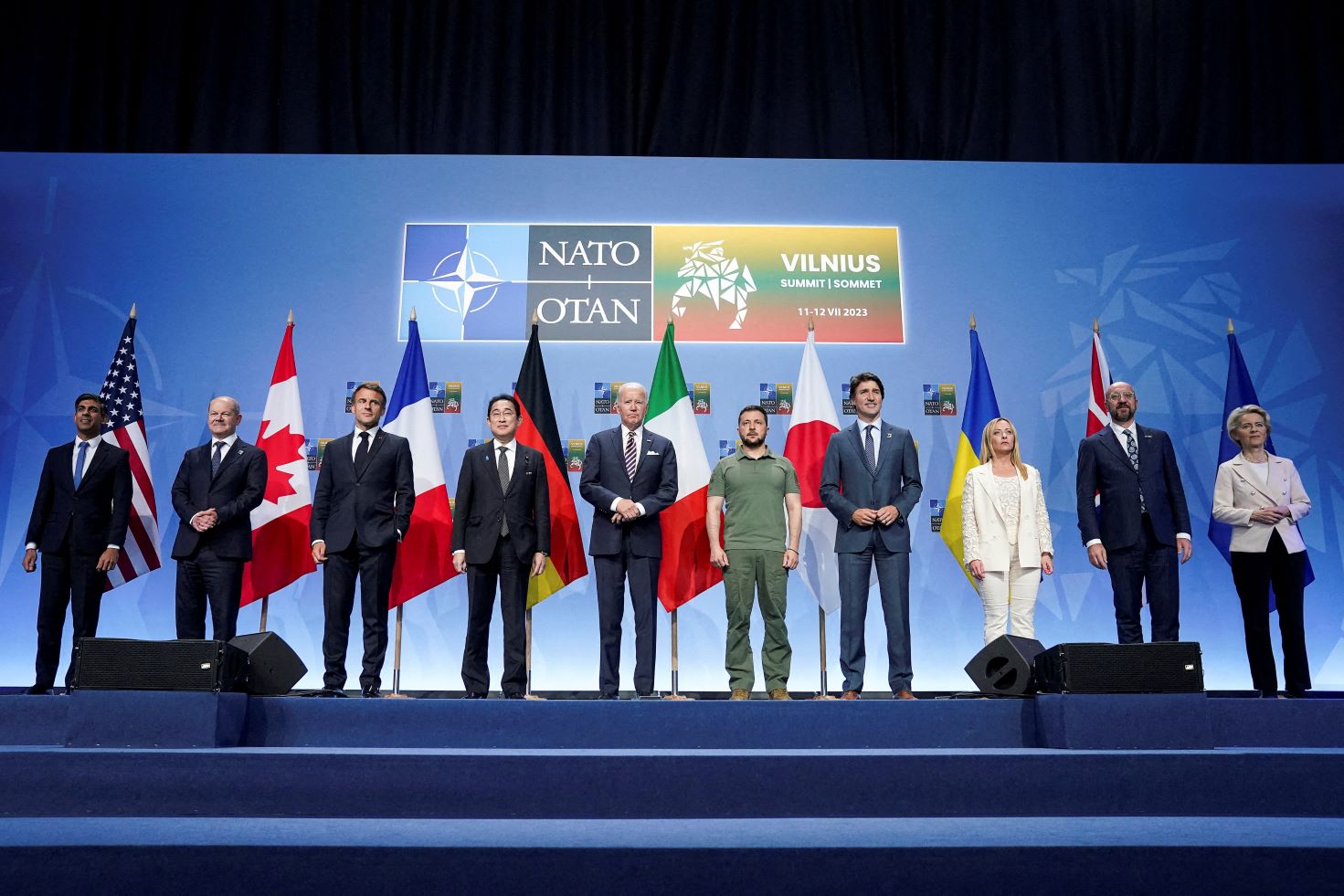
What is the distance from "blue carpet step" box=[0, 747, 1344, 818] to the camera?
9.21 ft

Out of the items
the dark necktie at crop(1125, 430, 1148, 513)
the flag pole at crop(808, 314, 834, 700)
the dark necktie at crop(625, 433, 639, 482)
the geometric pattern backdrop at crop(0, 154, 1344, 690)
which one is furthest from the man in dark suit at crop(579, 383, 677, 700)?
the dark necktie at crop(1125, 430, 1148, 513)

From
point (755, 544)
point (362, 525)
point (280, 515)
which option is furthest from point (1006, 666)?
point (280, 515)

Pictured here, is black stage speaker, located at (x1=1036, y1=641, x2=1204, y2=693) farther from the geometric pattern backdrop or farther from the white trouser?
the geometric pattern backdrop

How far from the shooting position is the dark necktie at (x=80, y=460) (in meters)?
4.96

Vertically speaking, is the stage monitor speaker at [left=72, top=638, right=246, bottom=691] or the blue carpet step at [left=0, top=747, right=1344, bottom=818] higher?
the stage monitor speaker at [left=72, top=638, right=246, bottom=691]

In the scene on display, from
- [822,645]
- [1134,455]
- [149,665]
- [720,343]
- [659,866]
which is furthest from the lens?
[720,343]

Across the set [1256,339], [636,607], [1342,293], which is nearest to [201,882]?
[636,607]

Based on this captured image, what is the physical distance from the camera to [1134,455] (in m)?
4.95

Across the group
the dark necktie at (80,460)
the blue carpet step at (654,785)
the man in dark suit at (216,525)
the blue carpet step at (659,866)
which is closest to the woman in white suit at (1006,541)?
the blue carpet step at (654,785)

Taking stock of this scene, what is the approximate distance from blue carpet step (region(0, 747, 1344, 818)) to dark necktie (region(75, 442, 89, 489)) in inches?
96.6

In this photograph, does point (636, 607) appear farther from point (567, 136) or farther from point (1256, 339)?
point (1256, 339)

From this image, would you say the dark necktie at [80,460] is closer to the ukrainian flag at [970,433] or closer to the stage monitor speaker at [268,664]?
A: the stage monitor speaker at [268,664]

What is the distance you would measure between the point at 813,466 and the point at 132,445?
3.57 metres

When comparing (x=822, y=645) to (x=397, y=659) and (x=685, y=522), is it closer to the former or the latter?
(x=685, y=522)
